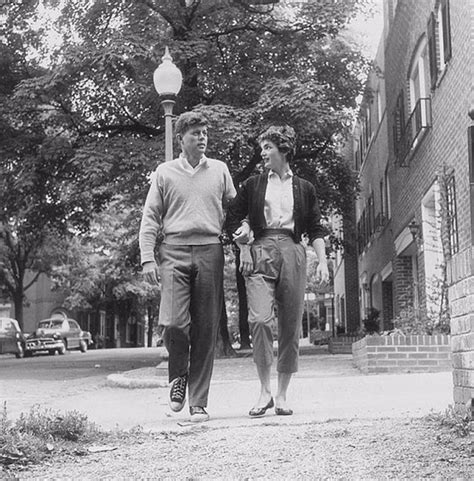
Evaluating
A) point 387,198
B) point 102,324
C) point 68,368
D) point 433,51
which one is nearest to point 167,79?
point 433,51

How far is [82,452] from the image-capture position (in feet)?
14.0

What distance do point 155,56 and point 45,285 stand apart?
119ft

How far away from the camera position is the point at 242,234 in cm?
541

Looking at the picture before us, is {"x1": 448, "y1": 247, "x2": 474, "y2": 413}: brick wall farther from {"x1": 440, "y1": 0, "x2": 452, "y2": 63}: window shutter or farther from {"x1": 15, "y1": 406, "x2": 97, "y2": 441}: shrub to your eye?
{"x1": 440, "y1": 0, "x2": 452, "y2": 63}: window shutter

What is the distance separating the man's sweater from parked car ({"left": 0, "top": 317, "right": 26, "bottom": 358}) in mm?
27553

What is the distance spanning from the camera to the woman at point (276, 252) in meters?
5.43

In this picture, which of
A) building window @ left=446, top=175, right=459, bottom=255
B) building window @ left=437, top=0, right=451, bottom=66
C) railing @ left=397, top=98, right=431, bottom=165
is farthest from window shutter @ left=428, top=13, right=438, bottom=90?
building window @ left=446, top=175, right=459, bottom=255

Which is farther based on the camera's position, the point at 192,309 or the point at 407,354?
the point at 407,354

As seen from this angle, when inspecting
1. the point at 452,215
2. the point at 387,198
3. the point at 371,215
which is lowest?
the point at 452,215

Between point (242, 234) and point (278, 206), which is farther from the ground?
point (278, 206)

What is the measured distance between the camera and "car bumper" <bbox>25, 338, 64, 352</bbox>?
33487 mm

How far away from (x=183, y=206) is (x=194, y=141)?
1.45ft

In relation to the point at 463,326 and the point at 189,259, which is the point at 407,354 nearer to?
the point at 189,259

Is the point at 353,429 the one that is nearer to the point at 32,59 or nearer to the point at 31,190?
the point at 31,190
